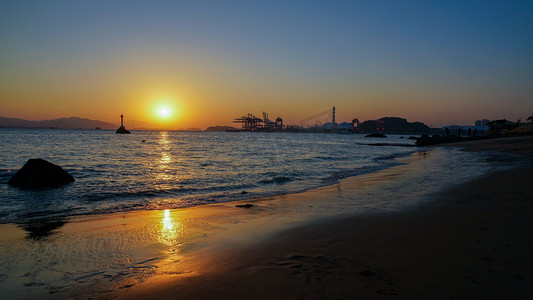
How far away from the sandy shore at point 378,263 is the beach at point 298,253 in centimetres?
2

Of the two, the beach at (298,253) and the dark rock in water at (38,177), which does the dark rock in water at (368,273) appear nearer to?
the beach at (298,253)

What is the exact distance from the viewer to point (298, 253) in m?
4.39

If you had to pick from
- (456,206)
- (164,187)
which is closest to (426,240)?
(456,206)

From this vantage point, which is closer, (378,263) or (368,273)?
(368,273)

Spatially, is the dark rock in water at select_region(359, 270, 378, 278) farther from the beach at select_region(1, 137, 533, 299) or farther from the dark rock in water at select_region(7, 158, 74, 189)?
the dark rock in water at select_region(7, 158, 74, 189)

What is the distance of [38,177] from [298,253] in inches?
482

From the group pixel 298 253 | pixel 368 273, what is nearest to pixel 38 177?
pixel 298 253

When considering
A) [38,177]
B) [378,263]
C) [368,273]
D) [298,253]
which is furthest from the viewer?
[38,177]

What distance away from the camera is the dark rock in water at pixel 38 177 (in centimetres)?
1155

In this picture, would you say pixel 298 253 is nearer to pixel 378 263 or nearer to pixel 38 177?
pixel 378 263

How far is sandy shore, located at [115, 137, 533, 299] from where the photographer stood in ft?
10.1

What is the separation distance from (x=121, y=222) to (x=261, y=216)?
3.40m

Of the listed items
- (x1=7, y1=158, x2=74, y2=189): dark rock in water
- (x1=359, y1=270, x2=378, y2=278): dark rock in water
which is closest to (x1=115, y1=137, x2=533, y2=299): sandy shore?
(x1=359, y1=270, x2=378, y2=278): dark rock in water

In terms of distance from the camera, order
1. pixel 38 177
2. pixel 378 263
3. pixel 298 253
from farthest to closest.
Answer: pixel 38 177 → pixel 298 253 → pixel 378 263
